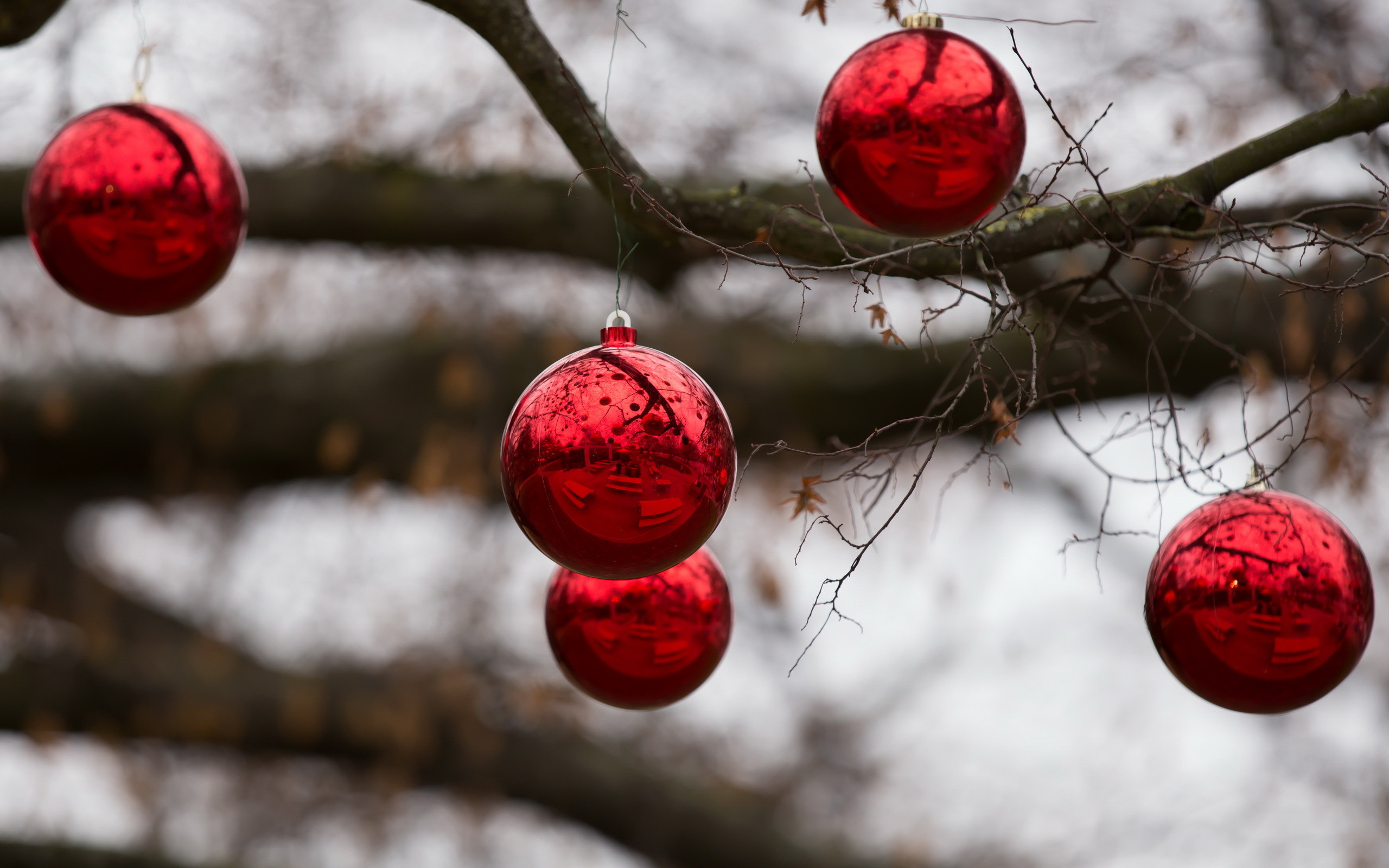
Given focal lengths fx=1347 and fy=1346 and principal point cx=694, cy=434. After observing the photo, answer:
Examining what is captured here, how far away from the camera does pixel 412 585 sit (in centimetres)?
665

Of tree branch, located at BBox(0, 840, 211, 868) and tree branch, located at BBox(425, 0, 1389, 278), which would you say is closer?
tree branch, located at BBox(425, 0, 1389, 278)

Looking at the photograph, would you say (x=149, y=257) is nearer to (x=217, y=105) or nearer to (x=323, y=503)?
(x=217, y=105)

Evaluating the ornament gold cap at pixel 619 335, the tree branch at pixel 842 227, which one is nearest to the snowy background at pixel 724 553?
the tree branch at pixel 842 227

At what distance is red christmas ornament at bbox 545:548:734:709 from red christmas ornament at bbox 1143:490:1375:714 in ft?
2.44

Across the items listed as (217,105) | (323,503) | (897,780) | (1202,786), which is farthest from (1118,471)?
(217,105)

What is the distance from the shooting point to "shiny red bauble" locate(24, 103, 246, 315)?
2.34 meters

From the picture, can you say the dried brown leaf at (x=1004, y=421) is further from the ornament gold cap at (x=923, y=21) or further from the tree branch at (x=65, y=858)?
the tree branch at (x=65, y=858)

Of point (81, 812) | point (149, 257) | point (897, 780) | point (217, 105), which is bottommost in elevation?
point (149, 257)

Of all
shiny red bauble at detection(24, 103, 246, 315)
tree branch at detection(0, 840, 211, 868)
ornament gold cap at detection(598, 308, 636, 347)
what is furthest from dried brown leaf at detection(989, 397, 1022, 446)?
tree branch at detection(0, 840, 211, 868)

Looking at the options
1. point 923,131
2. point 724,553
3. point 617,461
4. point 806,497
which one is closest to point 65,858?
point 724,553

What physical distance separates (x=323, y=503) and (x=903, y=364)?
144 inches

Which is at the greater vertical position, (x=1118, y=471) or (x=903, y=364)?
(x=1118, y=471)

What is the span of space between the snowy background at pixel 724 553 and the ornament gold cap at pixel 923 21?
1684 millimetres

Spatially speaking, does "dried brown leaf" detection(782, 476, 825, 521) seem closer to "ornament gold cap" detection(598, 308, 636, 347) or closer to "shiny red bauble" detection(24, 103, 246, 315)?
"ornament gold cap" detection(598, 308, 636, 347)
